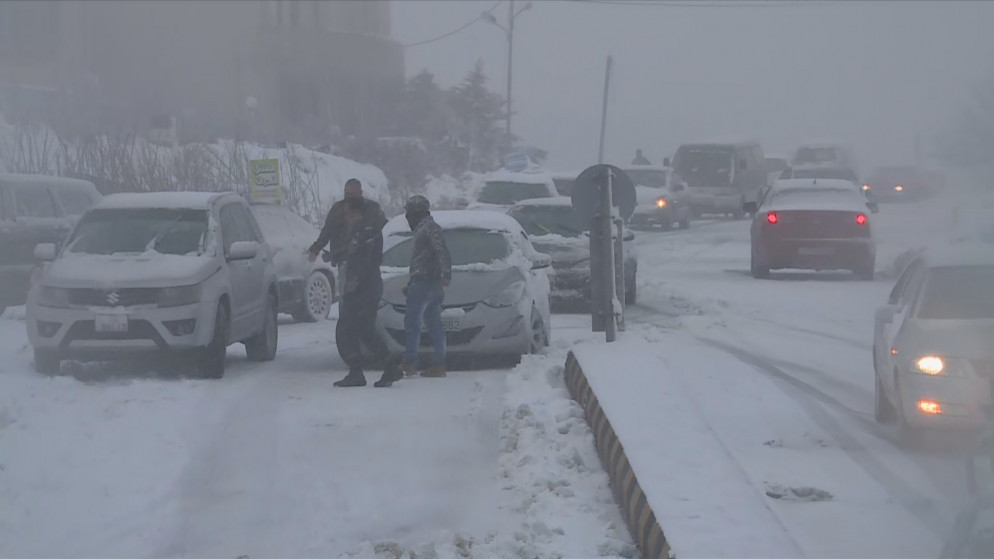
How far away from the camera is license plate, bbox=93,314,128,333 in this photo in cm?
1193

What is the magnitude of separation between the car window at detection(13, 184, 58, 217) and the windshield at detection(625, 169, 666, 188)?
826 inches

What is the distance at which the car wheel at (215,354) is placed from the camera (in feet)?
40.1

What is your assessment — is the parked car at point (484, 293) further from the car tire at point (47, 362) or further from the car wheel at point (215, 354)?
the car tire at point (47, 362)

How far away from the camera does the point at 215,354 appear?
484 inches

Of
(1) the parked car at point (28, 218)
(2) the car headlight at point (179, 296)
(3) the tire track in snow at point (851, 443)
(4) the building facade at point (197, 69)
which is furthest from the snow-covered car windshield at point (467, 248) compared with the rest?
(4) the building facade at point (197, 69)

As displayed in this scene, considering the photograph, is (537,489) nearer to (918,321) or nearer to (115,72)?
(918,321)

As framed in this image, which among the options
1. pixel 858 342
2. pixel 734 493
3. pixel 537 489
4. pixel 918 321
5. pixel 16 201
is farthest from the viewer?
pixel 16 201

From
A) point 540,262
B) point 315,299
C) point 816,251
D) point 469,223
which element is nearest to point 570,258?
point 315,299

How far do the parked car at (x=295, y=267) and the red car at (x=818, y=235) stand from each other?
7.82 meters

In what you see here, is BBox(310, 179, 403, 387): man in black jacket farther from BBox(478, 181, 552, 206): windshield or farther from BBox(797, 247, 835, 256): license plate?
BBox(478, 181, 552, 206): windshield

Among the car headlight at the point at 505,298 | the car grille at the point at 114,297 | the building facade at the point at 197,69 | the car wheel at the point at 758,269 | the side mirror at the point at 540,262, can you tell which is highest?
the building facade at the point at 197,69

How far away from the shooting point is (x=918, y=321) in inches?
355

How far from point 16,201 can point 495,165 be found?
34.0 meters

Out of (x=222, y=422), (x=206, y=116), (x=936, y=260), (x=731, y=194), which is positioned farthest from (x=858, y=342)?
(x=206, y=116)
